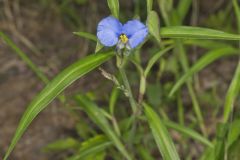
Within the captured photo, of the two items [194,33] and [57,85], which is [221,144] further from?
[57,85]

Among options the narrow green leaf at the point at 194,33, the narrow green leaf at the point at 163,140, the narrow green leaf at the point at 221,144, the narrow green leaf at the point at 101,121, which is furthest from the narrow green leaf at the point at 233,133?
the narrow green leaf at the point at 194,33

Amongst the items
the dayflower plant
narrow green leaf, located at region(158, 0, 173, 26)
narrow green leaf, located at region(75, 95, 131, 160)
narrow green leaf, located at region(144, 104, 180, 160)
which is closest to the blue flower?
the dayflower plant

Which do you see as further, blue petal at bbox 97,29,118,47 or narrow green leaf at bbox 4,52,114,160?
narrow green leaf at bbox 4,52,114,160

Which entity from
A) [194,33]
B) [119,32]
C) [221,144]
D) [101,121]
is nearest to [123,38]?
[119,32]

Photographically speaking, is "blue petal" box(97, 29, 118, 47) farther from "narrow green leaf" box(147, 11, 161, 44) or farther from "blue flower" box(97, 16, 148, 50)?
"narrow green leaf" box(147, 11, 161, 44)

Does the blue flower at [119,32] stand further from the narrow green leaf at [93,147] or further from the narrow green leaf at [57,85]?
the narrow green leaf at [93,147]

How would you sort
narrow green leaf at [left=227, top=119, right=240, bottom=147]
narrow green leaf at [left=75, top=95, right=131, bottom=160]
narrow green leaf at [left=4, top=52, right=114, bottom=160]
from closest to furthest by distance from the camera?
narrow green leaf at [left=4, top=52, right=114, bottom=160] < narrow green leaf at [left=227, top=119, right=240, bottom=147] < narrow green leaf at [left=75, top=95, right=131, bottom=160]

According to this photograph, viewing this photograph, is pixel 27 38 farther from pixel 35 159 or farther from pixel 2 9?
pixel 35 159
